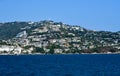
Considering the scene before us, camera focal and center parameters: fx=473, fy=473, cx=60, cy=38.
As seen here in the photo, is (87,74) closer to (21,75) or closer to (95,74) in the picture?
→ (95,74)

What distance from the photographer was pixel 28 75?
265 ft

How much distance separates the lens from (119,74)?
8106cm

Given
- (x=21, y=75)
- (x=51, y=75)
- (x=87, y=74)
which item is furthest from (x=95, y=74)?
(x=21, y=75)

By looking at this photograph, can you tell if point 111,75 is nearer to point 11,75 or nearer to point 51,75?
point 51,75

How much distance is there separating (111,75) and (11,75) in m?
17.0

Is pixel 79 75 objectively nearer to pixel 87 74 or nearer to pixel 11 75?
pixel 87 74

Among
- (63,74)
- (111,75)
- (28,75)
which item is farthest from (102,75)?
(28,75)

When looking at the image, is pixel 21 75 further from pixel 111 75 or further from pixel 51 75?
pixel 111 75

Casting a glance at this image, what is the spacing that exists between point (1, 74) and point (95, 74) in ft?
53.6

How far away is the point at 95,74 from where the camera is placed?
3260 inches

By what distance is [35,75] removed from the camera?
267 ft

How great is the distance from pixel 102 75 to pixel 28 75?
1263 centimetres

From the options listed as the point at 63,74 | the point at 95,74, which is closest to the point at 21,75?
the point at 63,74

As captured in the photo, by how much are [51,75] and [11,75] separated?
6893 millimetres
